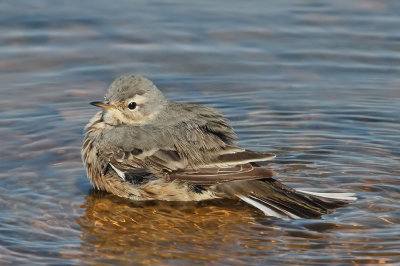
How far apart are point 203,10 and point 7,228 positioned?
7.82 meters

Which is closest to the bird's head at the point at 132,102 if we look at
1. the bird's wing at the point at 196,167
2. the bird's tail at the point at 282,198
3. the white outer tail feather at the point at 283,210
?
the bird's wing at the point at 196,167

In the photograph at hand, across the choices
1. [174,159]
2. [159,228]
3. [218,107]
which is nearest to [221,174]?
[174,159]

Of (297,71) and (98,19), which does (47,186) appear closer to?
(297,71)

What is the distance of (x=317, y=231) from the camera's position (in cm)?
838

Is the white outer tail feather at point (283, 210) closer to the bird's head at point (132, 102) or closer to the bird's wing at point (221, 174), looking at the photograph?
the bird's wing at point (221, 174)

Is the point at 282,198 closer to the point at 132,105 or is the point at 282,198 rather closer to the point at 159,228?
the point at 159,228

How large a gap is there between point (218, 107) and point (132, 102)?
2576mm

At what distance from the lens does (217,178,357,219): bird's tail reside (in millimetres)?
8625

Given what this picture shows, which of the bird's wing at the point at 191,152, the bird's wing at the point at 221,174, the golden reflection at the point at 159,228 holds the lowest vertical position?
the golden reflection at the point at 159,228

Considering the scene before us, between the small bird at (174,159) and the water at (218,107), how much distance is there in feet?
0.59

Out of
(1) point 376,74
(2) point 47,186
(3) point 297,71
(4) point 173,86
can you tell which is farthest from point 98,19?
(2) point 47,186

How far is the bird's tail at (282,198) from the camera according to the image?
8.62 metres

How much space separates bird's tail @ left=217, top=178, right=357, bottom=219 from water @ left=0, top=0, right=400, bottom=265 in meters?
0.13

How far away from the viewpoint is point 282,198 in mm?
8703
